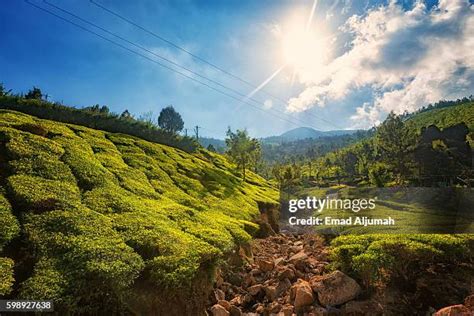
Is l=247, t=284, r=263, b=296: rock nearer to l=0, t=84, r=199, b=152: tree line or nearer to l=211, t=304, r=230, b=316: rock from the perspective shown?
l=211, t=304, r=230, b=316: rock

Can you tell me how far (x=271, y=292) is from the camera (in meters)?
12.5

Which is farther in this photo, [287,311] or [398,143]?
[398,143]

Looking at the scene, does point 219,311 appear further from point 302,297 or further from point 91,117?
Result: point 91,117

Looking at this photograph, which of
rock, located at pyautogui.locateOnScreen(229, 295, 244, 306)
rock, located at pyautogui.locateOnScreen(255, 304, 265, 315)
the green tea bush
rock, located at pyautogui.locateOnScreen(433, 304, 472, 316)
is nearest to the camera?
rock, located at pyautogui.locateOnScreen(433, 304, 472, 316)

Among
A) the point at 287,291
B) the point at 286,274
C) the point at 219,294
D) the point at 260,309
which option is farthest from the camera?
the point at 286,274

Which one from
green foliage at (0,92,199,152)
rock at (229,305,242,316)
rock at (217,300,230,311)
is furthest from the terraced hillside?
green foliage at (0,92,199,152)

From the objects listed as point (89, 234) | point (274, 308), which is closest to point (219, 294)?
point (274, 308)

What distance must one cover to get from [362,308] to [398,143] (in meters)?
65.9

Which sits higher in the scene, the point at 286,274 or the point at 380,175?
the point at 380,175

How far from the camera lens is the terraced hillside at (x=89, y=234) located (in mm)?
8883

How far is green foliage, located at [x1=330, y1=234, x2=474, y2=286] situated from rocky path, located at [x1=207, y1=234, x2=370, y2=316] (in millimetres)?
857

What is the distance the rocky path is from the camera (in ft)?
36.5

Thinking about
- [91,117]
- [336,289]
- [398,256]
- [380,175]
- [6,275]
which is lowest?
[336,289]

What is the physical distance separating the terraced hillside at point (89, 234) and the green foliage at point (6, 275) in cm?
2
